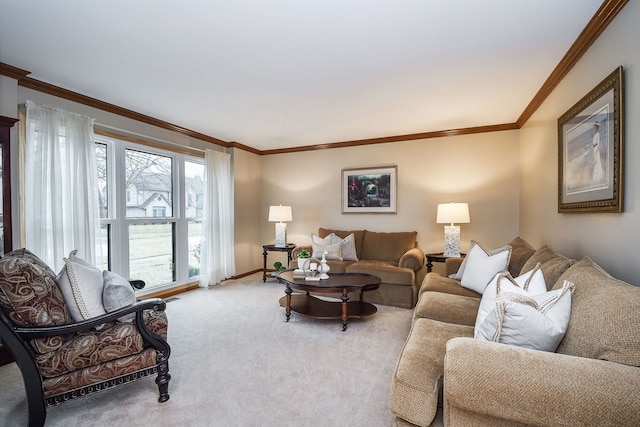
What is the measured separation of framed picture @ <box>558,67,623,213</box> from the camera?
5.83 feet

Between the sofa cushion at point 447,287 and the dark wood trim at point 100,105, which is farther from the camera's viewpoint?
the dark wood trim at point 100,105

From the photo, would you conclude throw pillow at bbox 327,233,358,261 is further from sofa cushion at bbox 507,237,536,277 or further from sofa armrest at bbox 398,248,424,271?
sofa cushion at bbox 507,237,536,277

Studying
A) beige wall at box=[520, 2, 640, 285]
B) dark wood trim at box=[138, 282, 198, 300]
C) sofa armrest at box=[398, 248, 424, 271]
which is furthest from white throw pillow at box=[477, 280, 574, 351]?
dark wood trim at box=[138, 282, 198, 300]

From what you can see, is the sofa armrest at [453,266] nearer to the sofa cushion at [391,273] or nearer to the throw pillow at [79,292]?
the sofa cushion at [391,273]

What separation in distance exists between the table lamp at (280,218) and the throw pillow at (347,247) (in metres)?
0.95

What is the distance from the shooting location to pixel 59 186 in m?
2.90

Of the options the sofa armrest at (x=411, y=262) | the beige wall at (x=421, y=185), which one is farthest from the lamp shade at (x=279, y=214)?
the sofa armrest at (x=411, y=262)

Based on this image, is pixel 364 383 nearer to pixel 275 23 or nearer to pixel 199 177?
pixel 275 23

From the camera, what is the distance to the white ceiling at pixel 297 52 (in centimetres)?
184

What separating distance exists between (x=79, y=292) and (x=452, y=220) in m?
3.94

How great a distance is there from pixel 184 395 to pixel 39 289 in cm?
106

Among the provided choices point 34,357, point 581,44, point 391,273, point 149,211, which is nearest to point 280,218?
point 149,211

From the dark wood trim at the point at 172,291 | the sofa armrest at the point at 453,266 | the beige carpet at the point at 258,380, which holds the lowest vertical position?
the beige carpet at the point at 258,380

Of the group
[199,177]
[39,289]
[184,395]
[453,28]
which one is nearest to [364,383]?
[184,395]
